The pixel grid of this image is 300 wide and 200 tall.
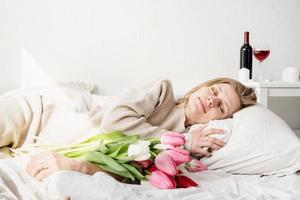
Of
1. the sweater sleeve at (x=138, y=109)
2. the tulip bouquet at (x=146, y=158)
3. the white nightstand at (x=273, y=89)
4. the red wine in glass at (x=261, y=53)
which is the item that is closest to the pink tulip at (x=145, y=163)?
the tulip bouquet at (x=146, y=158)

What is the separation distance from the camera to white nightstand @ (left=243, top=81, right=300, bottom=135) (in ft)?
7.54

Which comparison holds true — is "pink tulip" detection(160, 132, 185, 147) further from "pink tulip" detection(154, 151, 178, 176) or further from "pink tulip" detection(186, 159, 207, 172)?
"pink tulip" detection(186, 159, 207, 172)

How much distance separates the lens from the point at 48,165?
123cm

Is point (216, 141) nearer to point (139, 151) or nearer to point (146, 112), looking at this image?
point (146, 112)

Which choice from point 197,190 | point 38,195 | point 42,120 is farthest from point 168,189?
point 42,120

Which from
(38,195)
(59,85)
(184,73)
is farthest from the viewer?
(184,73)

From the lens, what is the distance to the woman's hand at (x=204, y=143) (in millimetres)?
1529

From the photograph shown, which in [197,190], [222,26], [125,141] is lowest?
[197,190]

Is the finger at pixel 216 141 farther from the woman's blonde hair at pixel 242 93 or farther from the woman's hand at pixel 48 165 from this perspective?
the woman's hand at pixel 48 165

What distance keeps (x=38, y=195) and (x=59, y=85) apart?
1113mm

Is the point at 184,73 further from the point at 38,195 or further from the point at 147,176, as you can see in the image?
the point at 38,195

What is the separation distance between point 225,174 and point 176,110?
1.57 ft

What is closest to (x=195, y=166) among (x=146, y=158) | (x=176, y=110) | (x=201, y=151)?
(x=201, y=151)

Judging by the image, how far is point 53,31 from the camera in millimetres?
2412
